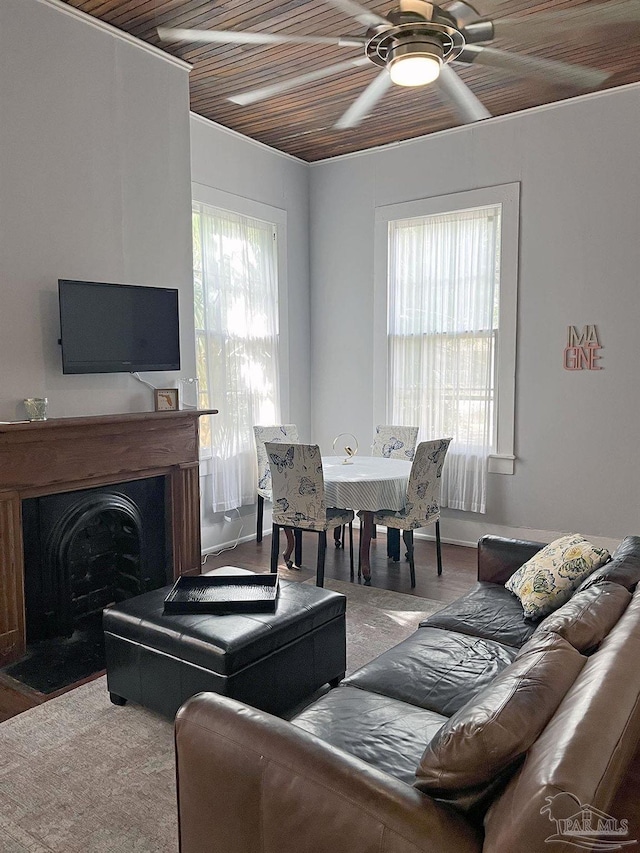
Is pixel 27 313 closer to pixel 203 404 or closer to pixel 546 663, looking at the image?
pixel 203 404

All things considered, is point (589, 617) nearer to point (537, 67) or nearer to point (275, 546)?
point (275, 546)

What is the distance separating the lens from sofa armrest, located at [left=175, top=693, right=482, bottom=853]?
125cm

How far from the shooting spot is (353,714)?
6.32 ft

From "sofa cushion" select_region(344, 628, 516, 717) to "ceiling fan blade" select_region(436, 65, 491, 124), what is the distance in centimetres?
291

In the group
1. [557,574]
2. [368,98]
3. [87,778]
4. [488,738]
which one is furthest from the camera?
[368,98]

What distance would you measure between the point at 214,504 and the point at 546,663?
3.78 meters

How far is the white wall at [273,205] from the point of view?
16.3ft

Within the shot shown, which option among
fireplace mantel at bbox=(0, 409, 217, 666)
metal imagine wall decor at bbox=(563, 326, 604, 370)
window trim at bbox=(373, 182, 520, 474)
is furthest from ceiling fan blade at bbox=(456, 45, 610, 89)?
fireplace mantel at bbox=(0, 409, 217, 666)

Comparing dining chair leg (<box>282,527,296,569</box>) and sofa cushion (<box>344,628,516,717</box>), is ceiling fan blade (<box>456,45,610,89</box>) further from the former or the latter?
dining chair leg (<box>282,527,296,569</box>)

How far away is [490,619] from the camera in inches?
104

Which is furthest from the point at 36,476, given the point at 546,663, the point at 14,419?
the point at 546,663

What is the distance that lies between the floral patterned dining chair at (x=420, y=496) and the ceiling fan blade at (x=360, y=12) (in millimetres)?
2271

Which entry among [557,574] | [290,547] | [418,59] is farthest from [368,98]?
[290,547]

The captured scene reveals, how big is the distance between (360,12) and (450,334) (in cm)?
264
